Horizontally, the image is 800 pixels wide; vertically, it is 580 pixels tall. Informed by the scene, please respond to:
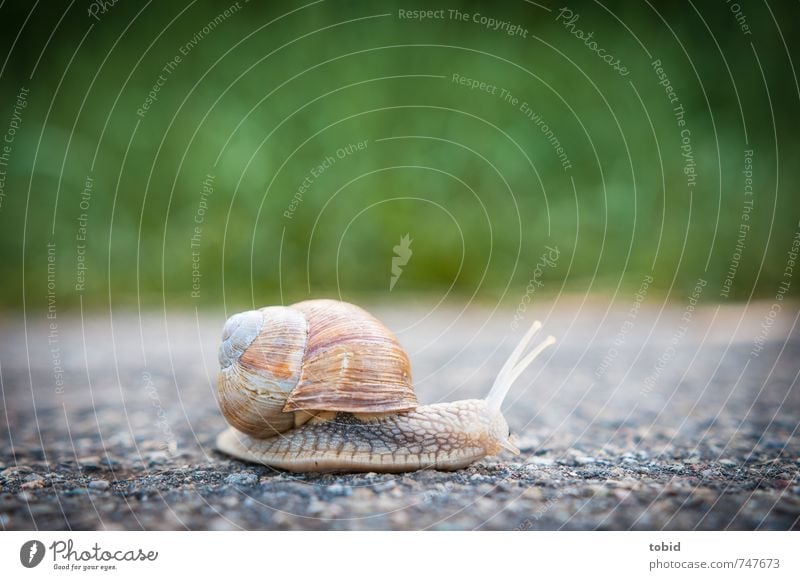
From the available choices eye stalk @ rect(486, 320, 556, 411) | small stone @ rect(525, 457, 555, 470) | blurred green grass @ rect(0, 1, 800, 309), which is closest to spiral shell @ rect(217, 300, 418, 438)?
eye stalk @ rect(486, 320, 556, 411)

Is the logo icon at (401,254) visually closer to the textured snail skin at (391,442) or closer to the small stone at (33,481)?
the textured snail skin at (391,442)

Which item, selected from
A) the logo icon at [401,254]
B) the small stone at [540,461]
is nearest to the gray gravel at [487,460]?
the small stone at [540,461]

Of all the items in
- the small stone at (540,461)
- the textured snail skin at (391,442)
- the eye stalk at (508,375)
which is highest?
the eye stalk at (508,375)

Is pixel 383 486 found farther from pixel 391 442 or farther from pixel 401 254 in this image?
pixel 401 254

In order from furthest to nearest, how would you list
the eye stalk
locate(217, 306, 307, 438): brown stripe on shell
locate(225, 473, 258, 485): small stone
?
the eye stalk < locate(217, 306, 307, 438): brown stripe on shell < locate(225, 473, 258, 485): small stone
